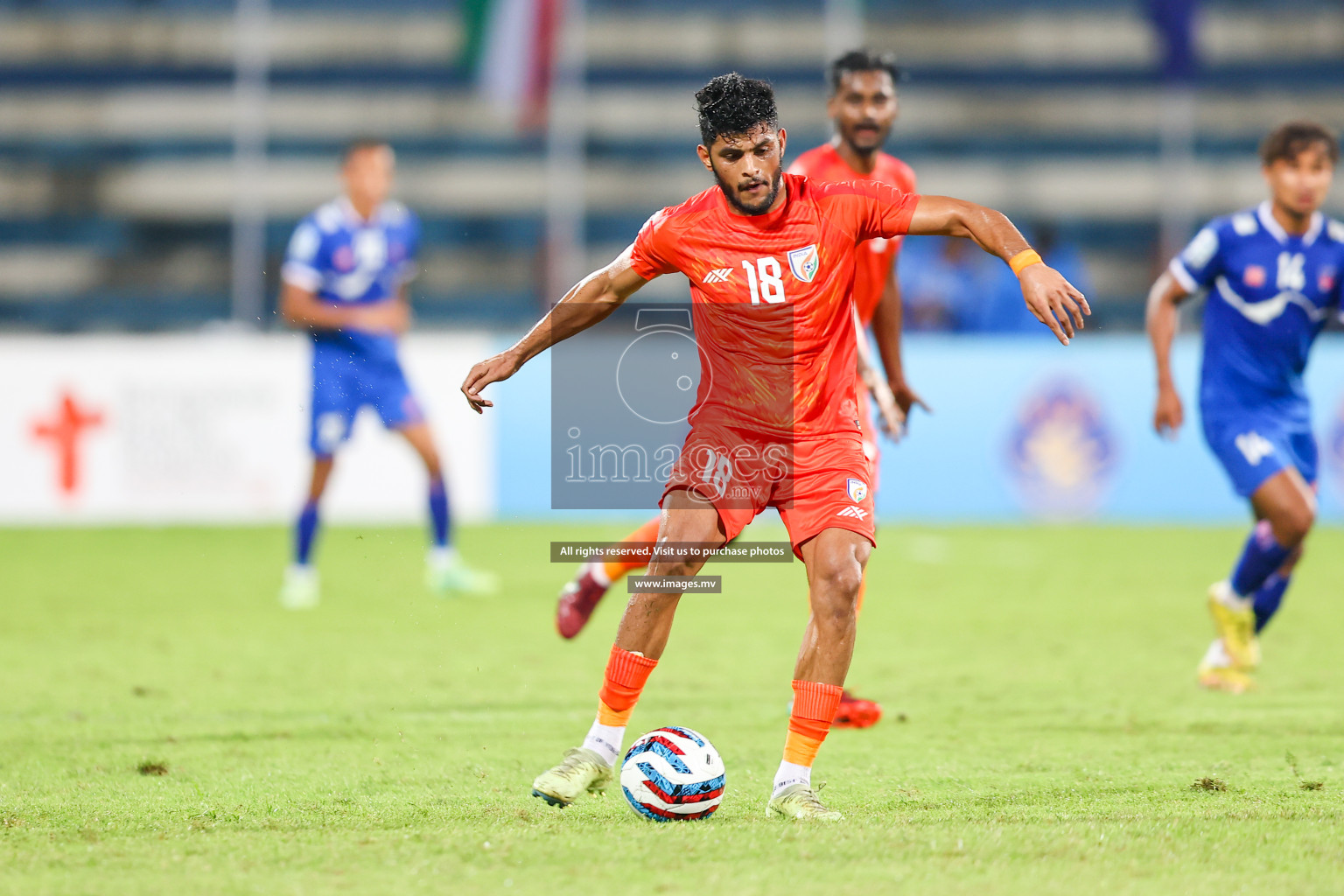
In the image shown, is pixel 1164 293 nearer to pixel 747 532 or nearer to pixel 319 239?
pixel 319 239

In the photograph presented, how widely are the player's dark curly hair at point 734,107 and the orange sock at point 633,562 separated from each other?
1.87 meters

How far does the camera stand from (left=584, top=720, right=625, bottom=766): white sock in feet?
14.7

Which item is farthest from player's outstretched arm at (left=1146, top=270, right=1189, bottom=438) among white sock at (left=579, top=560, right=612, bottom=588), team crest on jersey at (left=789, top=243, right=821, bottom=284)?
team crest on jersey at (left=789, top=243, right=821, bottom=284)

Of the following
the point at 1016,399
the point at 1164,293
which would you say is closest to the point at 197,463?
the point at 1016,399

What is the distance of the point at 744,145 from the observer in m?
4.42

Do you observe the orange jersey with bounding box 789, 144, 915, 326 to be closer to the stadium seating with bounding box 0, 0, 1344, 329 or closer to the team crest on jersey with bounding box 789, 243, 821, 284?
the team crest on jersey with bounding box 789, 243, 821, 284

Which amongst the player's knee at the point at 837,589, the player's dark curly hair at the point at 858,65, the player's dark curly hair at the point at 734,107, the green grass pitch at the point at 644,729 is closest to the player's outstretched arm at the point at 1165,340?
the green grass pitch at the point at 644,729

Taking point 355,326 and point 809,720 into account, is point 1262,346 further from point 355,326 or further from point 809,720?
point 355,326

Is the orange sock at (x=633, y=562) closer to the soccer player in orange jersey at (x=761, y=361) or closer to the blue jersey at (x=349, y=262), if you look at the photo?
the soccer player in orange jersey at (x=761, y=361)

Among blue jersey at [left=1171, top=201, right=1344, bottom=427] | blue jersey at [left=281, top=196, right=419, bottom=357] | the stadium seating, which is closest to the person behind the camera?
blue jersey at [left=1171, top=201, right=1344, bottom=427]

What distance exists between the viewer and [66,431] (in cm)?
1320

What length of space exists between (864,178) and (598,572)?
1779mm

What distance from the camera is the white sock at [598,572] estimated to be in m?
6.19

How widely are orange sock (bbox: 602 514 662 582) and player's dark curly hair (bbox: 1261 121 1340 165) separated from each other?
2976 millimetres
